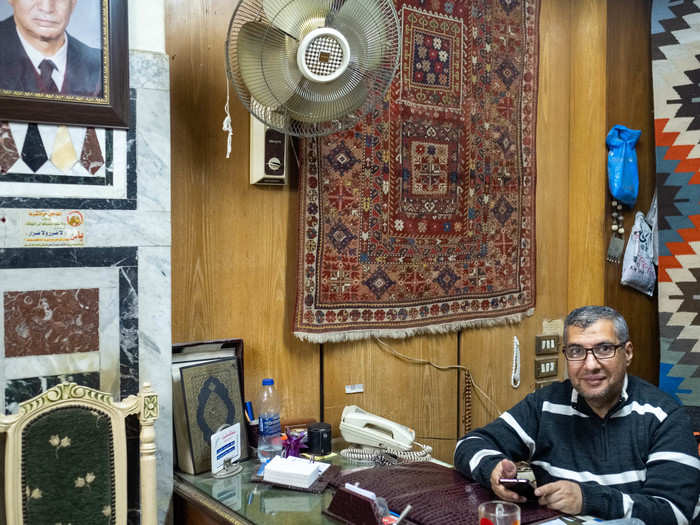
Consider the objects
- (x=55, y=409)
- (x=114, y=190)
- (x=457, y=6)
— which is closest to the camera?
(x=55, y=409)

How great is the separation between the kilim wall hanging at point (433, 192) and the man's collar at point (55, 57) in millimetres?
921

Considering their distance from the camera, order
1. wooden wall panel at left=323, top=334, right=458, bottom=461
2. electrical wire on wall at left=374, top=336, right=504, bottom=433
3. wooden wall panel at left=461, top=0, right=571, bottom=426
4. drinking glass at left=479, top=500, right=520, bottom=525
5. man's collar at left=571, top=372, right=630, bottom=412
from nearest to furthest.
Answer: drinking glass at left=479, top=500, right=520, bottom=525 → man's collar at left=571, top=372, right=630, bottom=412 → wooden wall panel at left=323, top=334, right=458, bottom=461 → electrical wire on wall at left=374, top=336, right=504, bottom=433 → wooden wall panel at left=461, top=0, right=571, bottom=426

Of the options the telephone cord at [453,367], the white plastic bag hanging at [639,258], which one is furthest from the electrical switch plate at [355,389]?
the white plastic bag hanging at [639,258]

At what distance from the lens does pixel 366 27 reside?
210 centimetres

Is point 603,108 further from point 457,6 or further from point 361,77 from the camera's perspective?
point 361,77

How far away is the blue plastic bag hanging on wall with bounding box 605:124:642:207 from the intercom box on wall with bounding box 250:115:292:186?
1.88 meters

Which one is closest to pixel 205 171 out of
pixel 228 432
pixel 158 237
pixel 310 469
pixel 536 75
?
pixel 158 237

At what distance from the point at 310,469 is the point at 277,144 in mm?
1179

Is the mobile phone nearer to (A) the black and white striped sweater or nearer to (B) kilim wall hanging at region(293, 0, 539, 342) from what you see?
(A) the black and white striped sweater

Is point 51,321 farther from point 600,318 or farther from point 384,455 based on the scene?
point 600,318

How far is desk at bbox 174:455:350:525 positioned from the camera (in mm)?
1733

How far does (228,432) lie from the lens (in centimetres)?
210

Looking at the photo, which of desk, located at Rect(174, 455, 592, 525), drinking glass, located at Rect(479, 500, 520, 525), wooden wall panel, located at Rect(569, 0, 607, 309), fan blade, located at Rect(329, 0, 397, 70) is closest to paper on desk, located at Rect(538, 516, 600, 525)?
desk, located at Rect(174, 455, 592, 525)

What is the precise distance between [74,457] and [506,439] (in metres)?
1.29
